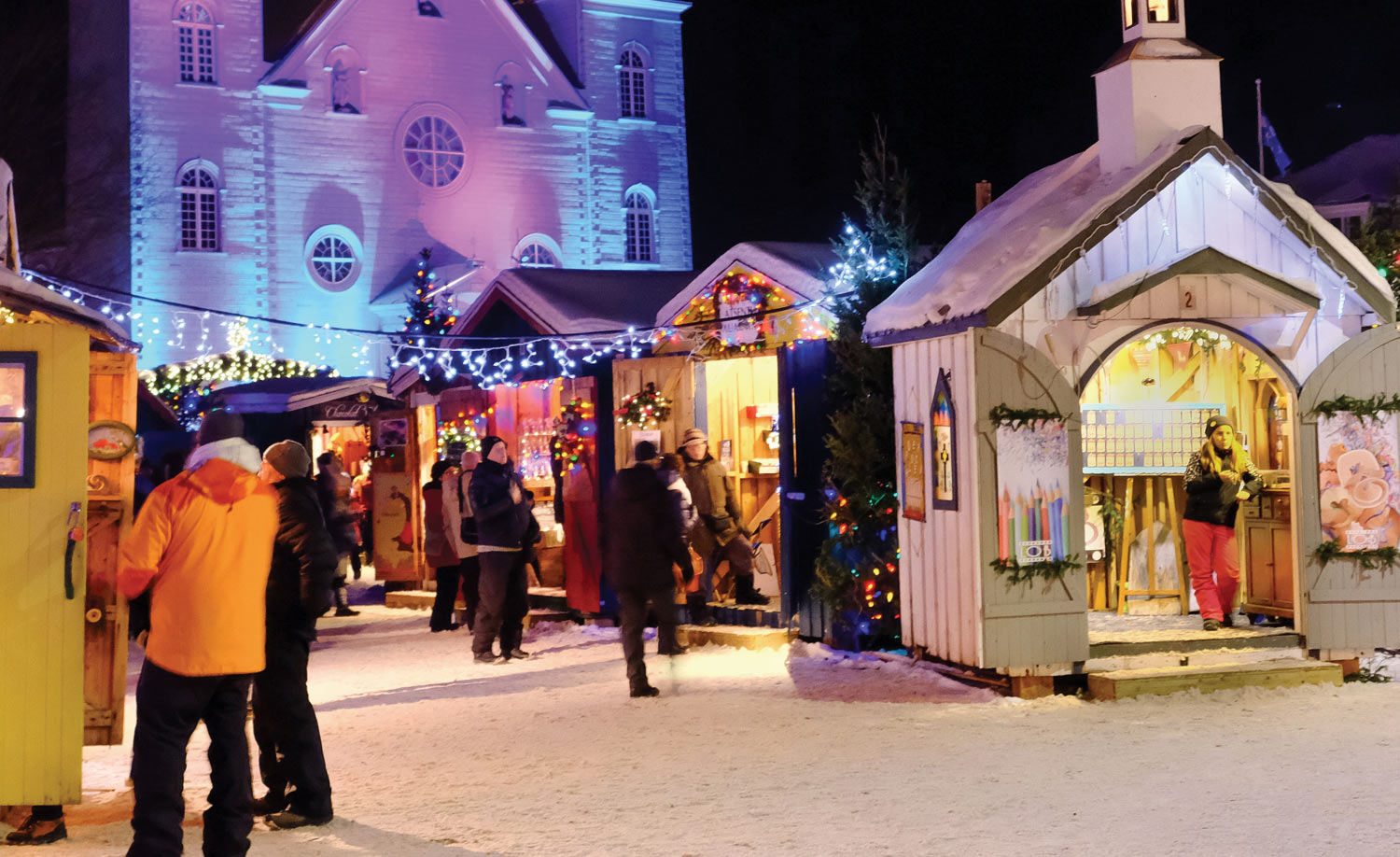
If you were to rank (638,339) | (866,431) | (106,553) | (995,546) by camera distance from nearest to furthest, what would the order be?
1. (106,553)
2. (995,546)
3. (866,431)
4. (638,339)

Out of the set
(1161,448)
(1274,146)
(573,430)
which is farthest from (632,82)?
Answer: (1161,448)

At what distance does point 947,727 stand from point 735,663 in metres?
3.18

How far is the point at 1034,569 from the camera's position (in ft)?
32.0

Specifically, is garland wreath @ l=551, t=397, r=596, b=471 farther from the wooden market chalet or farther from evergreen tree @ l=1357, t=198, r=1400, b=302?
evergreen tree @ l=1357, t=198, r=1400, b=302

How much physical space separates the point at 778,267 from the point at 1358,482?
17.6 feet

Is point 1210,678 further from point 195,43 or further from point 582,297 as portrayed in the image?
point 195,43

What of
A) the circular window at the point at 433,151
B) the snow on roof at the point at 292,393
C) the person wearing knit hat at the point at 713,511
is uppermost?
the circular window at the point at 433,151

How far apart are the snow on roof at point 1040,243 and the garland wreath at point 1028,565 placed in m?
0.66

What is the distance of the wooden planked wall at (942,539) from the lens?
32.1 feet

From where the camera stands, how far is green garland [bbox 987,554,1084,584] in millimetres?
9680

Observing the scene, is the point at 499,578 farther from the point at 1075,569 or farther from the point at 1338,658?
the point at 1338,658

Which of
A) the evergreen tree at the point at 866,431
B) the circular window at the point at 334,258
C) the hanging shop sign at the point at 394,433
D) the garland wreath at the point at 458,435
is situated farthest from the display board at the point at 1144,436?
the circular window at the point at 334,258

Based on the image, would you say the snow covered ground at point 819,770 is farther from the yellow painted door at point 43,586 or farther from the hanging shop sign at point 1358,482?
the hanging shop sign at point 1358,482

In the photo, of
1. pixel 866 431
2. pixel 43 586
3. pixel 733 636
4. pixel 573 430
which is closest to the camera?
pixel 43 586
